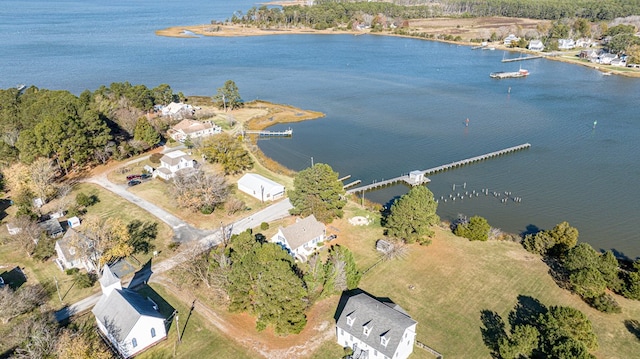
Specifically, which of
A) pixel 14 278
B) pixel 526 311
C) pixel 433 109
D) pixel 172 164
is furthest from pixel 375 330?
pixel 433 109

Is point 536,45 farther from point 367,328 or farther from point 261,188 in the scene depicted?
point 367,328

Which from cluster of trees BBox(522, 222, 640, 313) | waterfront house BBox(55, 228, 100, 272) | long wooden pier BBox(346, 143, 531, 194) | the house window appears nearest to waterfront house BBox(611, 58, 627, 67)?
long wooden pier BBox(346, 143, 531, 194)

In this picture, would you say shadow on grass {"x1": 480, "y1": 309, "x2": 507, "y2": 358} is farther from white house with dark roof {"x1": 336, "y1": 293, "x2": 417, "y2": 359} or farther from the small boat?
the small boat

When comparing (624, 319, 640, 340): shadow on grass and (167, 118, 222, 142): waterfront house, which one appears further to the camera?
(167, 118, 222, 142): waterfront house

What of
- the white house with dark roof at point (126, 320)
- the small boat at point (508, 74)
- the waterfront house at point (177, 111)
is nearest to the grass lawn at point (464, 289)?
the white house with dark roof at point (126, 320)

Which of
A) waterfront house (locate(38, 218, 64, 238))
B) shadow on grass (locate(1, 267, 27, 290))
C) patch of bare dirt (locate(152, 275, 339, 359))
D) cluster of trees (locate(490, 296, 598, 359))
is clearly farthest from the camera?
waterfront house (locate(38, 218, 64, 238))
